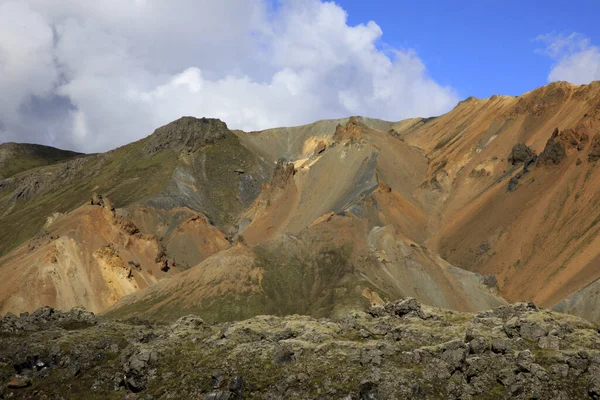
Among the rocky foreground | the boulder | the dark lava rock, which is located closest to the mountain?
the dark lava rock

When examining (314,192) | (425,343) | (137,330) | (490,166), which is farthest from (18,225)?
(425,343)

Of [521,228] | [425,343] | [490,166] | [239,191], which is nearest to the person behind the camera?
[425,343]

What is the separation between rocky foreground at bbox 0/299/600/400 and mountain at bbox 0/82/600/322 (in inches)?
1989

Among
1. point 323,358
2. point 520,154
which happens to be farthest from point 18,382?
point 520,154

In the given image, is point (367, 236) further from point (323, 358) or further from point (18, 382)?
point (18, 382)

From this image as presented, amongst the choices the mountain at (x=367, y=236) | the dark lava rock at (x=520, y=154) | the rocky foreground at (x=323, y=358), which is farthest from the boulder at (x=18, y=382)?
the dark lava rock at (x=520, y=154)

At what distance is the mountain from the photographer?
98000mm

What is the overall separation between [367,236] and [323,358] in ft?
286

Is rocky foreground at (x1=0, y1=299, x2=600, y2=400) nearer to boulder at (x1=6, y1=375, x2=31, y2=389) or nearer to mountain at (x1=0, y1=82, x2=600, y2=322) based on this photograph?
boulder at (x1=6, y1=375, x2=31, y2=389)

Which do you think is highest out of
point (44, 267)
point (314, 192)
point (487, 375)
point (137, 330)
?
point (314, 192)

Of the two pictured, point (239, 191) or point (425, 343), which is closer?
point (425, 343)

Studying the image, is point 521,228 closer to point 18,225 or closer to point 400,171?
point 400,171

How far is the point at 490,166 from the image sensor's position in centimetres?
15225

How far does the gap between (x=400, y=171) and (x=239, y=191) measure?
5597 cm
